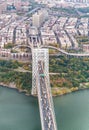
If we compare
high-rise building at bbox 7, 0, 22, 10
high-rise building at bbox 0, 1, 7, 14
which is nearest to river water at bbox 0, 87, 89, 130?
high-rise building at bbox 0, 1, 7, 14

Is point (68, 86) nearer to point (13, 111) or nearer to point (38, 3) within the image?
point (13, 111)

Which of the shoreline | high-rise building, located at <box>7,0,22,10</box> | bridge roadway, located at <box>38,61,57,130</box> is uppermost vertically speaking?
bridge roadway, located at <box>38,61,57,130</box>

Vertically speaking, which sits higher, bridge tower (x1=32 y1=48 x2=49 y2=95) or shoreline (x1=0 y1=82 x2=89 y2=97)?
bridge tower (x1=32 y1=48 x2=49 y2=95)

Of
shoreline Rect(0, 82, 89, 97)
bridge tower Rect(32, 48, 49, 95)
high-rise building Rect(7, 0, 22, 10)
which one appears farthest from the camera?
high-rise building Rect(7, 0, 22, 10)

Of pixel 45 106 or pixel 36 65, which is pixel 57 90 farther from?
pixel 45 106

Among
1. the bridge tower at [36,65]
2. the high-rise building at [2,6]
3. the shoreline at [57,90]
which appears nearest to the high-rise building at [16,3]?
the high-rise building at [2,6]

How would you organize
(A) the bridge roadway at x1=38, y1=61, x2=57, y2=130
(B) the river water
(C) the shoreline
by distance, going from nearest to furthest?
(A) the bridge roadway at x1=38, y1=61, x2=57, y2=130 → (B) the river water → (C) the shoreline

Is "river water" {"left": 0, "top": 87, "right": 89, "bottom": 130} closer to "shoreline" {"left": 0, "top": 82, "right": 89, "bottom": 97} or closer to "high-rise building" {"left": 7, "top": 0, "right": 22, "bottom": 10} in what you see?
"shoreline" {"left": 0, "top": 82, "right": 89, "bottom": 97}
